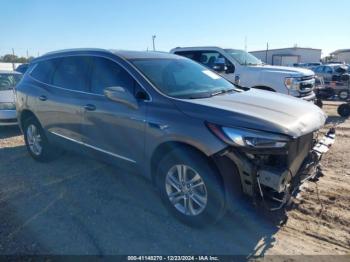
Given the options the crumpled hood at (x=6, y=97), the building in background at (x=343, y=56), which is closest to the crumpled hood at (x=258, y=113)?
the crumpled hood at (x=6, y=97)

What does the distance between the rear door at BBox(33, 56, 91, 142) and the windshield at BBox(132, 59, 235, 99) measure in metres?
0.97

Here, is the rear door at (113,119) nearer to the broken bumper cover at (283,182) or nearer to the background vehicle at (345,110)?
the broken bumper cover at (283,182)

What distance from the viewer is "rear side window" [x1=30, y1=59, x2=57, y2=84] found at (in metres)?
5.10

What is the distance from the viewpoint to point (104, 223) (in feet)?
11.7

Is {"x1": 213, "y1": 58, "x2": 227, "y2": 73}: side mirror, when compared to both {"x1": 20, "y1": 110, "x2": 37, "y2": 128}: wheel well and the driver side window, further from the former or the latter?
{"x1": 20, "y1": 110, "x2": 37, "y2": 128}: wheel well

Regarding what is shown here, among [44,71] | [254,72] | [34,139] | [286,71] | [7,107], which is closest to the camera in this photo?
[44,71]

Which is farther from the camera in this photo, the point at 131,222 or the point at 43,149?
the point at 43,149

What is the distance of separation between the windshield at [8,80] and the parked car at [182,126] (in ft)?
15.8

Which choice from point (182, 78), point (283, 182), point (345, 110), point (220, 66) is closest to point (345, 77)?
point (345, 110)

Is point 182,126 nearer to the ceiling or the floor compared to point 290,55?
nearer to the floor

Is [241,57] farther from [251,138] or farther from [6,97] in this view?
[251,138]

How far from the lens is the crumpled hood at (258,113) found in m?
2.90

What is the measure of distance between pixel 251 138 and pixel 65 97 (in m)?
2.90

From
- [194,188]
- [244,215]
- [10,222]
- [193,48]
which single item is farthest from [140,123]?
[193,48]
